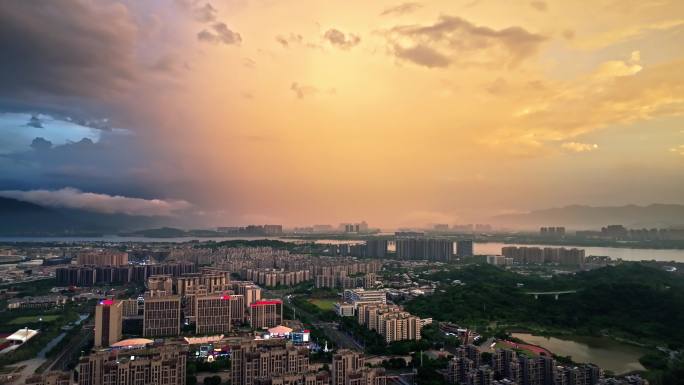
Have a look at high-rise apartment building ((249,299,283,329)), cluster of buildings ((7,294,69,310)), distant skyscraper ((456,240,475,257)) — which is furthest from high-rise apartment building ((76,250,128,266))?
distant skyscraper ((456,240,475,257))

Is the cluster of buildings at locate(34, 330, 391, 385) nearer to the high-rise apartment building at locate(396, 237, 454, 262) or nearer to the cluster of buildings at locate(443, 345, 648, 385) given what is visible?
the cluster of buildings at locate(443, 345, 648, 385)

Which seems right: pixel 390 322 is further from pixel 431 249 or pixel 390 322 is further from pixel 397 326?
pixel 431 249

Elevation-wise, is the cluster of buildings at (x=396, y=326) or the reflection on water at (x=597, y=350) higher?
the cluster of buildings at (x=396, y=326)

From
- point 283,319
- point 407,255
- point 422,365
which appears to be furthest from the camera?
point 407,255

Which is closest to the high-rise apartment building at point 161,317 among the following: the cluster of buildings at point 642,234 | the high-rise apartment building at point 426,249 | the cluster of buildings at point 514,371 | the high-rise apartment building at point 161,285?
the high-rise apartment building at point 161,285

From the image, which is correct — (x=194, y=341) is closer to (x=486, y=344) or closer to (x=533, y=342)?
(x=486, y=344)

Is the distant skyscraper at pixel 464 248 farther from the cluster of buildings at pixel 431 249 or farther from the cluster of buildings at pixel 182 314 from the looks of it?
the cluster of buildings at pixel 182 314

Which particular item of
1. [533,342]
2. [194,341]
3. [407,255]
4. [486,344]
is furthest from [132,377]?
[407,255]
